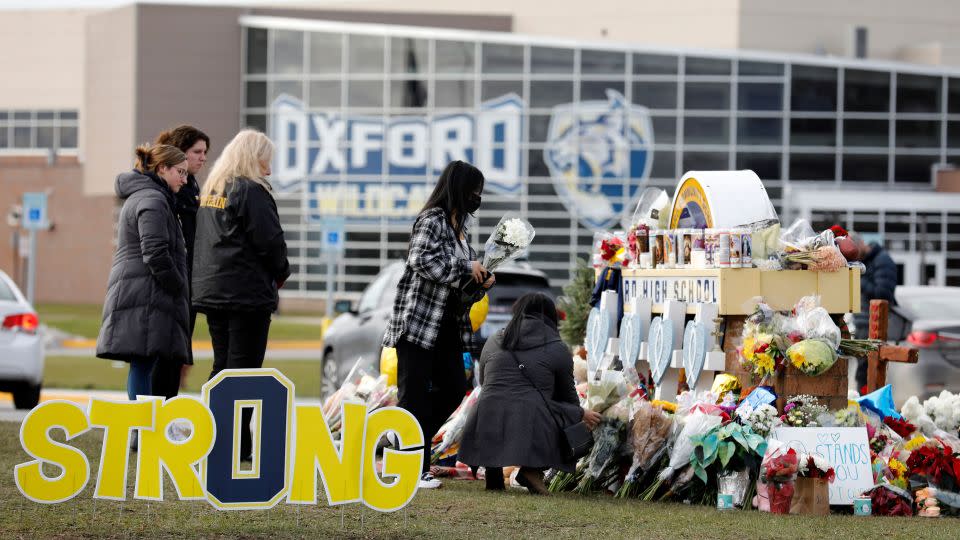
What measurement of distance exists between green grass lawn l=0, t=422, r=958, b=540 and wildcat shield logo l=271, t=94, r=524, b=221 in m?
39.8

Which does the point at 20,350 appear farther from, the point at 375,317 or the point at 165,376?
the point at 165,376

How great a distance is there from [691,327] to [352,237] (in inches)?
1599

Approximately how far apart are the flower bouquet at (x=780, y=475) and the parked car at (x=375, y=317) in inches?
263

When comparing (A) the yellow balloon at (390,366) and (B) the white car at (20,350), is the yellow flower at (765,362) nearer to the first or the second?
(A) the yellow balloon at (390,366)

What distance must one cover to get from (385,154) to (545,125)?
522cm

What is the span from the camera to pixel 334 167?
4856cm

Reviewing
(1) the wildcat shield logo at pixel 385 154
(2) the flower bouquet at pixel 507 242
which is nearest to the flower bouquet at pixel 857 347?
(2) the flower bouquet at pixel 507 242

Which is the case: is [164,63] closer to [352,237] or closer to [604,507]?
[352,237]

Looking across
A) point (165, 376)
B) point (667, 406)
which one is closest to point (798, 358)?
point (667, 406)

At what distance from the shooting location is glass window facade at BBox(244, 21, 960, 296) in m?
46.0

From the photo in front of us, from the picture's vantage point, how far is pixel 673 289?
32.2 ft

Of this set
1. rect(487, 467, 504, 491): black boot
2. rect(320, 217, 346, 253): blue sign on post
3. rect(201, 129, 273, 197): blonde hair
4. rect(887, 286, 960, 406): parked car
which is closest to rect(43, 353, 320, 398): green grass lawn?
rect(320, 217, 346, 253): blue sign on post

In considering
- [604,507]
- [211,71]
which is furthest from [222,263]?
[211,71]

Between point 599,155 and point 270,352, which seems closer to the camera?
point 270,352
